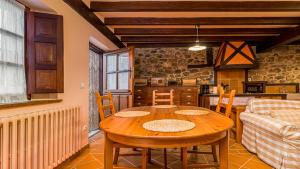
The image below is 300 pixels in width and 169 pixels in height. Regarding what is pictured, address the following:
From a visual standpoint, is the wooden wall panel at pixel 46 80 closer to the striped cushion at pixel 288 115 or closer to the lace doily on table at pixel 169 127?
the lace doily on table at pixel 169 127

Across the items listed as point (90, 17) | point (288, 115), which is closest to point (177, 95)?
point (288, 115)

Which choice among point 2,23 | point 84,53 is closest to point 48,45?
point 2,23

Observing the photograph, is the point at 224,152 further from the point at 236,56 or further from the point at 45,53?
Result: the point at 236,56

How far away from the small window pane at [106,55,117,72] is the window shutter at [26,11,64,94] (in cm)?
214

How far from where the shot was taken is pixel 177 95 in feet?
17.5

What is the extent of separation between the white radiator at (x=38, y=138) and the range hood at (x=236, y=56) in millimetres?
4507

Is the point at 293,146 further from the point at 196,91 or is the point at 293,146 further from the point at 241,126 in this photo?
the point at 196,91

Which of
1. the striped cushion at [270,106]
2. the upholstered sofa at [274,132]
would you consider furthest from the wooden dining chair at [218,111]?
the striped cushion at [270,106]

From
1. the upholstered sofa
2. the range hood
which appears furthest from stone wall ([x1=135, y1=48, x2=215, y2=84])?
the upholstered sofa

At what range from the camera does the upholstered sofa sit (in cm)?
220

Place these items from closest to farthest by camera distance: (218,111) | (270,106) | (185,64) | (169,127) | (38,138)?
(169,127) < (38,138) < (218,111) < (270,106) < (185,64)

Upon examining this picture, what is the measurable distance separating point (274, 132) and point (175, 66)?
4.11 metres

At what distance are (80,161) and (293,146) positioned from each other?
2644 mm

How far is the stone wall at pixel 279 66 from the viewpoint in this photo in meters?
6.01
